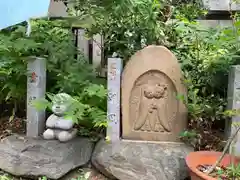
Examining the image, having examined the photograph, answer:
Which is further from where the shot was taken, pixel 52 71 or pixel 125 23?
pixel 125 23

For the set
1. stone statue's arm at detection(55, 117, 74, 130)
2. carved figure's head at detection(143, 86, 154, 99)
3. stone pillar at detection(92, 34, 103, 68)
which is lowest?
stone statue's arm at detection(55, 117, 74, 130)

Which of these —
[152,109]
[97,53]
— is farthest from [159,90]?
[97,53]

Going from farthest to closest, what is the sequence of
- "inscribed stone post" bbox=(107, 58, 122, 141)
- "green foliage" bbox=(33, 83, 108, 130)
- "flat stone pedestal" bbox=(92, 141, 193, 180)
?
"inscribed stone post" bbox=(107, 58, 122, 141) → "green foliage" bbox=(33, 83, 108, 130) → "flat stone pedestal" bbox=(92, 141, 193, 180)

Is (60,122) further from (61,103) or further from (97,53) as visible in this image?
(97,53)

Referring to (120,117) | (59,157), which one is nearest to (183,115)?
(120,117)

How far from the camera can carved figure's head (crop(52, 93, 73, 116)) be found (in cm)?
266

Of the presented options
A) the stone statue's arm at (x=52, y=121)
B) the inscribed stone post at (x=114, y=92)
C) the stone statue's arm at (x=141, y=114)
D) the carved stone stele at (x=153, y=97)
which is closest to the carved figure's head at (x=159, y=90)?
the carved stone stele at (x=153, y=97)

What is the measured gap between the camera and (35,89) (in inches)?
111

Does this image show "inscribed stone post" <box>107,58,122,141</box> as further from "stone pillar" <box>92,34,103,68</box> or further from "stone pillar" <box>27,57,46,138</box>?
"stone pillar" <box>92,34,103,68</box>

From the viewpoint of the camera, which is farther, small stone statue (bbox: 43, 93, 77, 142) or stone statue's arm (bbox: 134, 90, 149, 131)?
stone statue's arm (bbox: 134, 90, 149, 131)

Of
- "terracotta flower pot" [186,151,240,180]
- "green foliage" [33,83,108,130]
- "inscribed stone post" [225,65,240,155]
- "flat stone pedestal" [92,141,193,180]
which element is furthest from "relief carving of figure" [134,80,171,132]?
"inscribed stone post" [225,65,240,155]

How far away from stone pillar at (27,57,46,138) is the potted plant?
134 cm

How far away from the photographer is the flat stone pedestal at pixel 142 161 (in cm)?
248

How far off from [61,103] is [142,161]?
2.66 ft
